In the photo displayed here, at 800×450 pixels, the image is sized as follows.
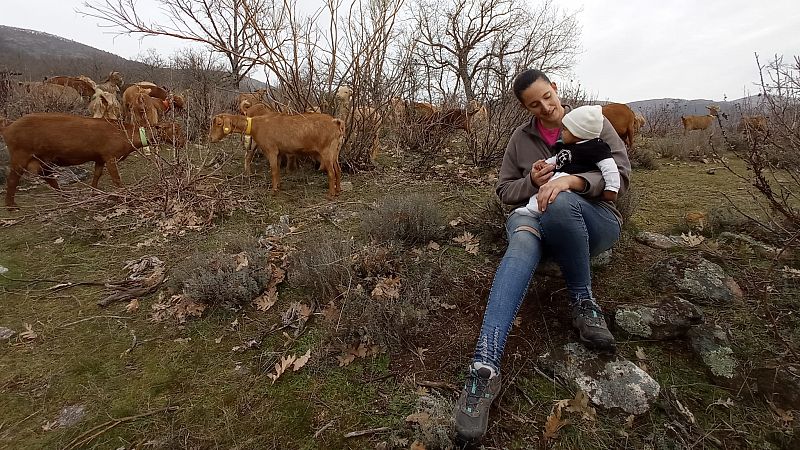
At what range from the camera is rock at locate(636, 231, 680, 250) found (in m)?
3.05

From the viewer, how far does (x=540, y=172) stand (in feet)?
7.50

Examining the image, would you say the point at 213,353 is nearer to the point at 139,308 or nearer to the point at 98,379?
the point at 98,379

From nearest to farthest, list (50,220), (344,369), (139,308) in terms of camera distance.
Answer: (344,369), (139,308), (50,220)

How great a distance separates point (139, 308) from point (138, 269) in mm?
600

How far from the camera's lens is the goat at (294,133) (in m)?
4.77

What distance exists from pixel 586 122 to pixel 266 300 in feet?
7.99

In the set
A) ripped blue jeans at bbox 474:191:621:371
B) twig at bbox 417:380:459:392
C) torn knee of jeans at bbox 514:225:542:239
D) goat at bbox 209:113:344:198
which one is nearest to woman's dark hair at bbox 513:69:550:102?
ripped blue jeans at bbox 474:191:621:371

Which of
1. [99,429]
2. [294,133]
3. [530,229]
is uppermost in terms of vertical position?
[294,133]

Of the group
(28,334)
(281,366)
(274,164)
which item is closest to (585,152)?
(281,366)

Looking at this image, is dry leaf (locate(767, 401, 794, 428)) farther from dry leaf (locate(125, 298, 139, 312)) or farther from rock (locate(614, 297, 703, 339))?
dry leaf (locate(125, 298, 139, 312))

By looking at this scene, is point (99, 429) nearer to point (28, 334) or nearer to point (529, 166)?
point (28, 334)

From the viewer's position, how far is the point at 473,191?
4984 millimetres

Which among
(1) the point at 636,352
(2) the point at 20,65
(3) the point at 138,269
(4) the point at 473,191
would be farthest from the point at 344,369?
(2) the point at 20,65

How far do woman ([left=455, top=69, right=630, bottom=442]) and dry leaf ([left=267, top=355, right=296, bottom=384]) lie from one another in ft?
3.37
